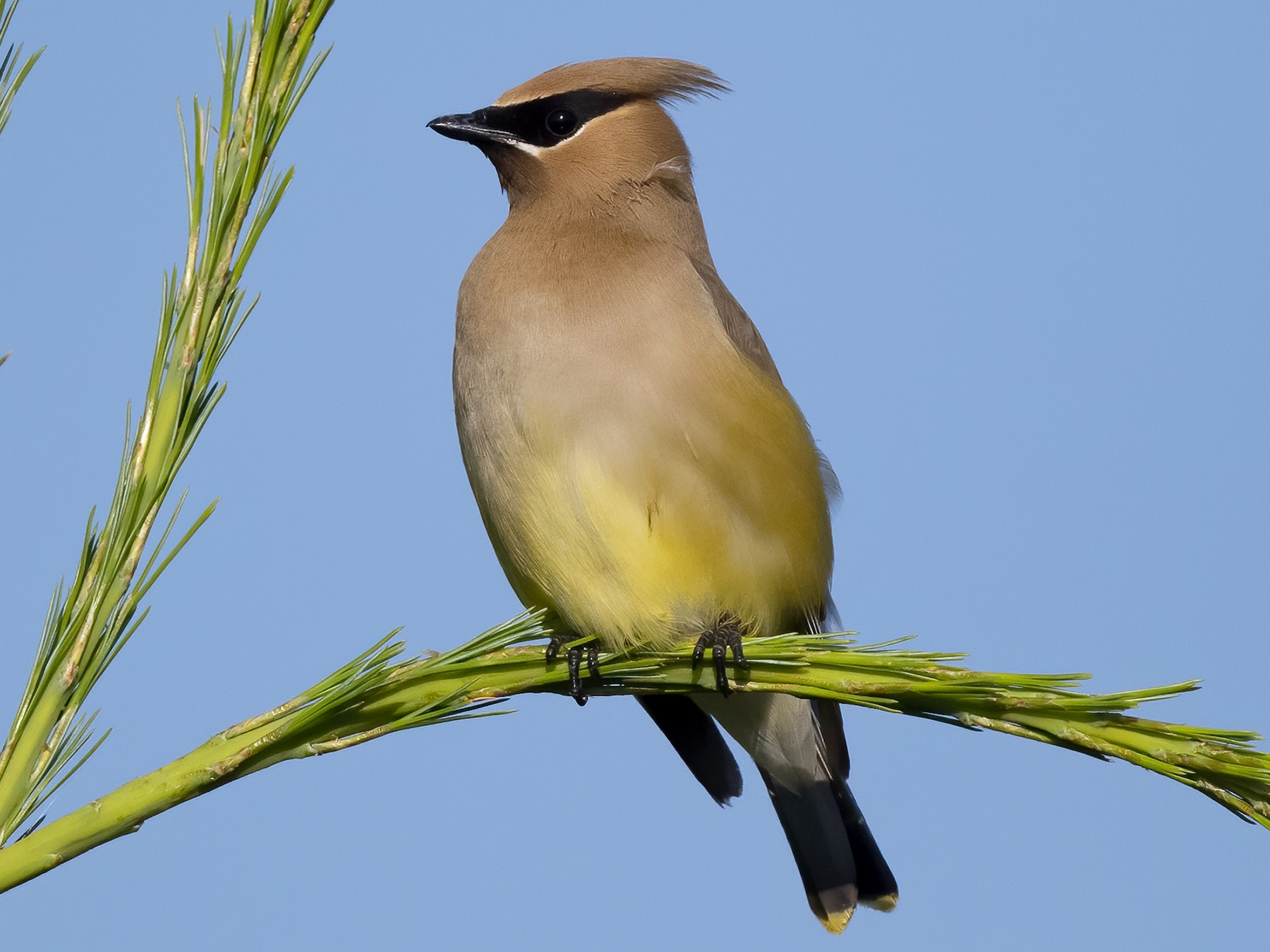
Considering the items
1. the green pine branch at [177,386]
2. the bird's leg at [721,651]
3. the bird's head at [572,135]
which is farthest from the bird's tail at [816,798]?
the green pine branch at [177,386]

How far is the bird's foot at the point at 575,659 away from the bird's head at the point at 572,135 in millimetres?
1304

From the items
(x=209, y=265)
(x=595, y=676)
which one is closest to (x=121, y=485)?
(x=209, y=265)

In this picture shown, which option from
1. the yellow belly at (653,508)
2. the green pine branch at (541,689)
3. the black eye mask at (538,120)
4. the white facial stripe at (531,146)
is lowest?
the green pine branch at (541,689)

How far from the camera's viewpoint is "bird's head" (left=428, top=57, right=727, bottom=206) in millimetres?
3492

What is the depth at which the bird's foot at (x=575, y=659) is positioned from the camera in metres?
2.30

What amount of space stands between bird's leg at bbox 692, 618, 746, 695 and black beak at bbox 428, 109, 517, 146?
4.98ft

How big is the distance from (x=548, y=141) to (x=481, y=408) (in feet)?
2.82

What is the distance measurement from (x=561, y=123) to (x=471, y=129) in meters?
0.23

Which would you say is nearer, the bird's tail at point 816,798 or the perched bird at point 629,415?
the perched bird at point 629,415

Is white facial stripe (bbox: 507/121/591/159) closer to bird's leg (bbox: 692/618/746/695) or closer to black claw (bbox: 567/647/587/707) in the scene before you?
bird's leg (bbox: 692/618/746/695)

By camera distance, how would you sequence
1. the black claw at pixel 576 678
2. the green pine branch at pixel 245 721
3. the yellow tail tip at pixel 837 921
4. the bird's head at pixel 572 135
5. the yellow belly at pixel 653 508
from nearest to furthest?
the green pine branch at pixel 245 721
the black claw at pixel 576 678
the yellow belly at pixel 653 508
the bird's head at pixel 572 135
the yellow tail tip at pixel 837 921

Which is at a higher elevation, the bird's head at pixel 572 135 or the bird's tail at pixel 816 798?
the bird's head at pixel 572 135

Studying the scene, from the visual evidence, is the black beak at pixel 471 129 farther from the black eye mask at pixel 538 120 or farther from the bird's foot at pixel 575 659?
the bird's foot at pixel 575 659

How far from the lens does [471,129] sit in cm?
351
